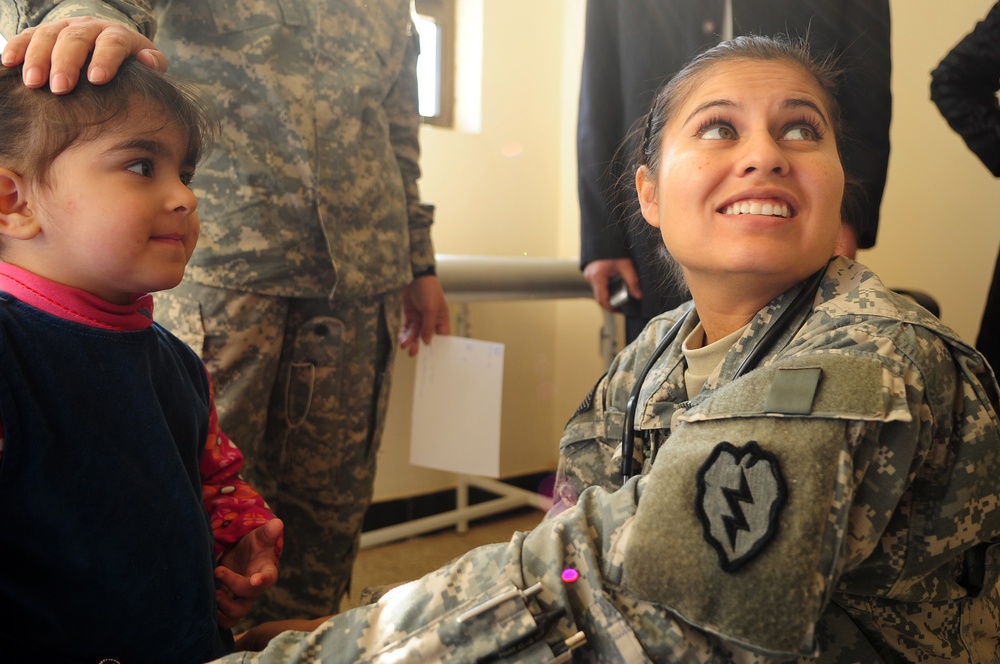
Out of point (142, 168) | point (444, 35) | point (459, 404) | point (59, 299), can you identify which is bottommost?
point (459, 404)

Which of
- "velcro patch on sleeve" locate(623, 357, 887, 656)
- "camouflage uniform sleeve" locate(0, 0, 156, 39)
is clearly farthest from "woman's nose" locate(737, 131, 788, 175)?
"camouflage uniform sleeve" locate(0, 0, 156, 39)

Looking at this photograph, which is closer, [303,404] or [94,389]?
[94,389]

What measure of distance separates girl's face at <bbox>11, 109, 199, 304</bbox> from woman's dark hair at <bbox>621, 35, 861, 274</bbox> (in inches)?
19.0

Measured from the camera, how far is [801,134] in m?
0.68

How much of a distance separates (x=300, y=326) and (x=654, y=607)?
2.55 feet

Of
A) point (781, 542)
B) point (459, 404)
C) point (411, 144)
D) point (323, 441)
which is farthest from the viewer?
point (459, 404)

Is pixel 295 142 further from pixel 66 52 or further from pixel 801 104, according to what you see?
pixel 801 104

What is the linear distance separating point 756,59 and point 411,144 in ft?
2.37

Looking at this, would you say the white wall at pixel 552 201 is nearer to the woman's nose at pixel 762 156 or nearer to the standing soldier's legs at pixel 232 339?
the woman's nose at pixel 762 156

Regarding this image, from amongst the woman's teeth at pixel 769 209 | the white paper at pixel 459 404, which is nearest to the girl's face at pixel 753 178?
the woman's teeth at pixel 769 209

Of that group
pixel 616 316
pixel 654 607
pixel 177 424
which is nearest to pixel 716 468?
pixel 654 607

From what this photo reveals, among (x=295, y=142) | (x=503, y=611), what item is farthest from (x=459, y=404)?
(x=503, y=611)

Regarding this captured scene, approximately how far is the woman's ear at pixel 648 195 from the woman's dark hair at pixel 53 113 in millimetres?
507

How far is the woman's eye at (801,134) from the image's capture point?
68cm
